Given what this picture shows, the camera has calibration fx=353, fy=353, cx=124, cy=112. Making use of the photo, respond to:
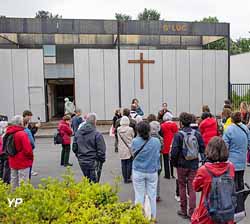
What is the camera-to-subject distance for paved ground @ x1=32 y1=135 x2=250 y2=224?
5.96 metres

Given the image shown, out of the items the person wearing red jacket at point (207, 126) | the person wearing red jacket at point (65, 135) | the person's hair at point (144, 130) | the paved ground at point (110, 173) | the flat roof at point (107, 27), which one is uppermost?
the flat roof at point (107, 27)

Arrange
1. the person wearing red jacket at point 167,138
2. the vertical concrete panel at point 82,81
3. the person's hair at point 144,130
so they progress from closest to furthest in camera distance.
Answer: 1. the person's hair at point 144,130
2. the person wearing red jacket at point 167,138
3. the vertical concrete panel at point 82,81

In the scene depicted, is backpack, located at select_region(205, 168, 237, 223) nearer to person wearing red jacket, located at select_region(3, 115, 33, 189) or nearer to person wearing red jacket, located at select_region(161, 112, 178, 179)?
person wearing red jacket, located at select_region(3, 115, 33, 189)

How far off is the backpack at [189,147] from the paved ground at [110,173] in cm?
105

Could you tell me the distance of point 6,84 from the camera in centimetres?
1952

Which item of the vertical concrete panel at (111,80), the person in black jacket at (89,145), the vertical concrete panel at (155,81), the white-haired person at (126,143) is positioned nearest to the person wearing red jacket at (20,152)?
the person in black jacket at (89,145)

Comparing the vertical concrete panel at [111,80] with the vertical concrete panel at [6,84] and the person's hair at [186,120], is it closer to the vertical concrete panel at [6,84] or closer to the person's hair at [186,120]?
the vertical concrete panel at [6,84]

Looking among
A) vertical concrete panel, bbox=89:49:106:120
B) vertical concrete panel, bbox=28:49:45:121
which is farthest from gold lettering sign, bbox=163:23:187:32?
vertical concrete panel, bbox=28:49:45:121

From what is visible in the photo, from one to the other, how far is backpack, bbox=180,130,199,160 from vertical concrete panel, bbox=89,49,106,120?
14.9 meters

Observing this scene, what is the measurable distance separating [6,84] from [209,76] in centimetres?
1186

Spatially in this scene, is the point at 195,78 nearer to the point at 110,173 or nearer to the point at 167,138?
the point at 110,173

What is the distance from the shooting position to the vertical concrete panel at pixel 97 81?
66.2 ft
